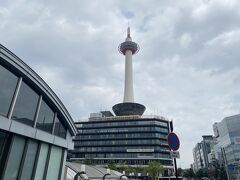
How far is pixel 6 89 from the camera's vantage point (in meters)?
9.27

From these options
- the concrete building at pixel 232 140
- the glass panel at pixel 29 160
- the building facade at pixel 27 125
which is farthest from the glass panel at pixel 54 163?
the concrete building at pixel 232 140

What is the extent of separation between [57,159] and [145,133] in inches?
3185

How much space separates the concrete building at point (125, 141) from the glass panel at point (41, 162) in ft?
260

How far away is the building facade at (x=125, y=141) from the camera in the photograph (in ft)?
288

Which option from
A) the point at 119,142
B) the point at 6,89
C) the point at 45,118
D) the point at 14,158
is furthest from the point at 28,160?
the point at 119,142

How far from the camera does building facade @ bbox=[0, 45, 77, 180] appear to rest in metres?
9.12

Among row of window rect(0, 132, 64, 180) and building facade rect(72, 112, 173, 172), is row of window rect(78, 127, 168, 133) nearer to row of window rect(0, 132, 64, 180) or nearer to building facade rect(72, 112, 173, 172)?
building facade rect(72, 112, 173, 172)

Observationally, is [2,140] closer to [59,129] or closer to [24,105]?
[24,105]

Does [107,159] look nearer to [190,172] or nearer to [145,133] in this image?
[145,133]

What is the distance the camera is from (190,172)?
411ft

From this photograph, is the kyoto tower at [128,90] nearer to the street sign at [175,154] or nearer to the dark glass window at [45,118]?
the dark glass window at [45,118]

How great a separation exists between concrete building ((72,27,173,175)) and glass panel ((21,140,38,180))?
8040 cm

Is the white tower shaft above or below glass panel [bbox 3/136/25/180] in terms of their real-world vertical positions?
above

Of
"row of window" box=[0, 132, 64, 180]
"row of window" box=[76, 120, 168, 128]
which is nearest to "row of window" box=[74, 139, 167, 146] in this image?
"row of window" box=[76, 120, 168, 128]
